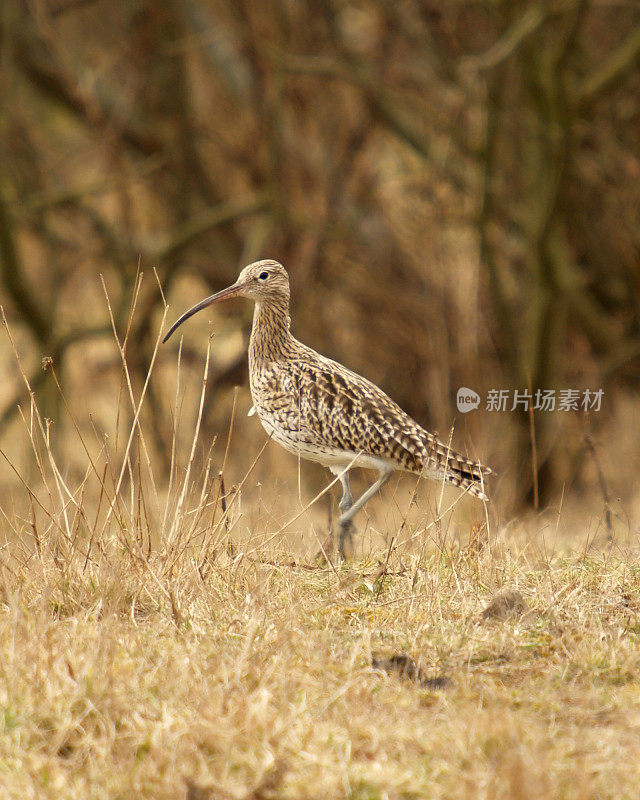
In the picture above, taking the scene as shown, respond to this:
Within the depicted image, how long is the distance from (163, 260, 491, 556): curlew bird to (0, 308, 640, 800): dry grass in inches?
22.9

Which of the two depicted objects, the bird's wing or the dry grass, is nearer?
the dry grass

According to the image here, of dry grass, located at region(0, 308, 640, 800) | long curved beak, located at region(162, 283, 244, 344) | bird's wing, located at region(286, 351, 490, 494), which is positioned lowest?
dry grass, located at region(0, 308, 640, 800)

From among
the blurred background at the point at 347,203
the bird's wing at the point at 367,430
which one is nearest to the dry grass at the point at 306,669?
the bird's wing at the point at 367,430

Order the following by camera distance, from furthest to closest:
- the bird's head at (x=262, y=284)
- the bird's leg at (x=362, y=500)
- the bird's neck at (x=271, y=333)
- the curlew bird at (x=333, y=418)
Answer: the bird's neck at (x=271, y=333) < the bird's head at (x=262, y=284) < the curlew bird at (x=333, y=418) < the bird's leg at (x=362, y=500)

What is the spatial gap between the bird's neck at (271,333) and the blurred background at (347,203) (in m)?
3.18

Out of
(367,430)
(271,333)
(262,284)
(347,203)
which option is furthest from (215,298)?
(347,203)

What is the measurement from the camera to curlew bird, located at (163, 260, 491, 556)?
559cm

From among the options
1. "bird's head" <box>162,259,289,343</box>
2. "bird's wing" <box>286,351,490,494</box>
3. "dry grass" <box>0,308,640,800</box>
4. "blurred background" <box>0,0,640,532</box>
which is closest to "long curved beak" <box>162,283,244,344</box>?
"bird's head" <box>162,259,289,343</box>

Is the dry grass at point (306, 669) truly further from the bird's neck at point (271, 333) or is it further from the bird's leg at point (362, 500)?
the bird's neck at point (271, 333)

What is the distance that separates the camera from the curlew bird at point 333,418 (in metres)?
5.59

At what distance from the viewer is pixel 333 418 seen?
18.3 feet

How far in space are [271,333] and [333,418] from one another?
2.27 ft

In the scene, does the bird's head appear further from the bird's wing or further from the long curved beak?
the bird's wing

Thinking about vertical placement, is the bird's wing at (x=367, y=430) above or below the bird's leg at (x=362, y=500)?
above
